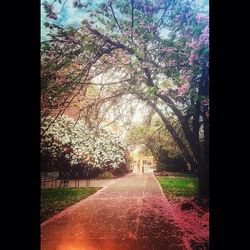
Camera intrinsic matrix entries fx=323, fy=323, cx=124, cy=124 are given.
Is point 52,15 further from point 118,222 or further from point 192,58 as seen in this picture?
point 118,222

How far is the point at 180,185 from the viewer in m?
3.25

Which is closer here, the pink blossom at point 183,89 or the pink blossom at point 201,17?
the pink blossom at point 201,17

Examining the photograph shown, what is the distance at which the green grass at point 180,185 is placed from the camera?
3.21 meters

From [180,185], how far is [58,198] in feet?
4.03

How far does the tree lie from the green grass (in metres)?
0.08

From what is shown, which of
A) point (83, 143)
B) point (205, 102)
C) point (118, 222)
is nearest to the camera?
point (118, 222)

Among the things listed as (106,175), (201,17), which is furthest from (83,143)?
(201,17)

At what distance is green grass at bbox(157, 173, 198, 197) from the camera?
3208 millimetres

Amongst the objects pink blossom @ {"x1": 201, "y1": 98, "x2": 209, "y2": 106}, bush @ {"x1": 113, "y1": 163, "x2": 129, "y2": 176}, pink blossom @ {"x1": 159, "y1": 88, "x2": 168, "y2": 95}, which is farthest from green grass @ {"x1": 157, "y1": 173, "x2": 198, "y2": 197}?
pink blossom @ {"x1": 159, "y1": 88, "x2": 168, "y2": 95}

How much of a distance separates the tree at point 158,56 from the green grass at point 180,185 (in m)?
0.08

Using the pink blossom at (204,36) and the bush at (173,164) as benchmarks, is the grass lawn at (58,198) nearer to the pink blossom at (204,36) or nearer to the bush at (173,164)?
the bush at (173,164)

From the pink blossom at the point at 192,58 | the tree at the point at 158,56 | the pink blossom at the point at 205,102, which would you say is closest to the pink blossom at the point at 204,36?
the tree at the point at 158,56

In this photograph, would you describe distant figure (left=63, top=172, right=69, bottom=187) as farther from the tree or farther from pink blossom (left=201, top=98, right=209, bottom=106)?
pink blossom (left=201, top=98, right=209, bottom=106)
